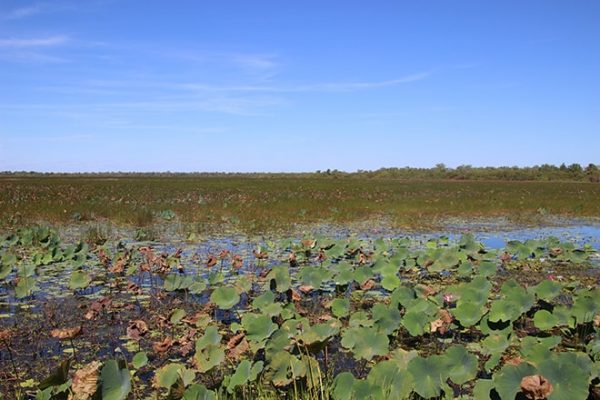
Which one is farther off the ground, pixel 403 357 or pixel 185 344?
pixel 403 357

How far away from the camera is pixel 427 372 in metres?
3.06

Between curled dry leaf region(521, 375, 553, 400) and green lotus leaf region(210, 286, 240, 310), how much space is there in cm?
309

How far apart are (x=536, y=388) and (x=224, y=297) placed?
3.19m

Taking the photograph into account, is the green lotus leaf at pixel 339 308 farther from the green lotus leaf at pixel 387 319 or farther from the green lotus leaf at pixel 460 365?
the green lotus leaf at pixel 460 365

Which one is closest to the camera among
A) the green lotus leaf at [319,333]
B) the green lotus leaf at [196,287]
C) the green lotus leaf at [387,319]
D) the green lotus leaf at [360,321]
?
the green lotus leaf at [319,333]

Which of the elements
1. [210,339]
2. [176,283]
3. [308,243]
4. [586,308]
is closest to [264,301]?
[210,339]

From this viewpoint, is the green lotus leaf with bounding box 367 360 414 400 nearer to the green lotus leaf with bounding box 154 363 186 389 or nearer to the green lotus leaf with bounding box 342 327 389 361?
the green lotus leaf with bounding box 342 327 389 361

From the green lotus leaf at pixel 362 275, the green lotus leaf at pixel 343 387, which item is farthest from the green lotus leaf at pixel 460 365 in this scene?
the green lotus leaf at pixel 362 275

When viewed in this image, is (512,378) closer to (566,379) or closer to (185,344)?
(566,379)

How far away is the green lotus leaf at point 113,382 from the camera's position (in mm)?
2717

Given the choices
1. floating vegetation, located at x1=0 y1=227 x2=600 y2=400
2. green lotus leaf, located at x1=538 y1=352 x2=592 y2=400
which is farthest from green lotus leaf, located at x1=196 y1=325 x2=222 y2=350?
green lotus leaf, located at x1=538 y1=352 x2=592 y2=400

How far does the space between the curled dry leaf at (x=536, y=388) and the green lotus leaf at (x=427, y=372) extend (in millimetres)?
627

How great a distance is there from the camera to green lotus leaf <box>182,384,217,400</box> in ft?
9.16

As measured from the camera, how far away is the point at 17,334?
15.4 ft
